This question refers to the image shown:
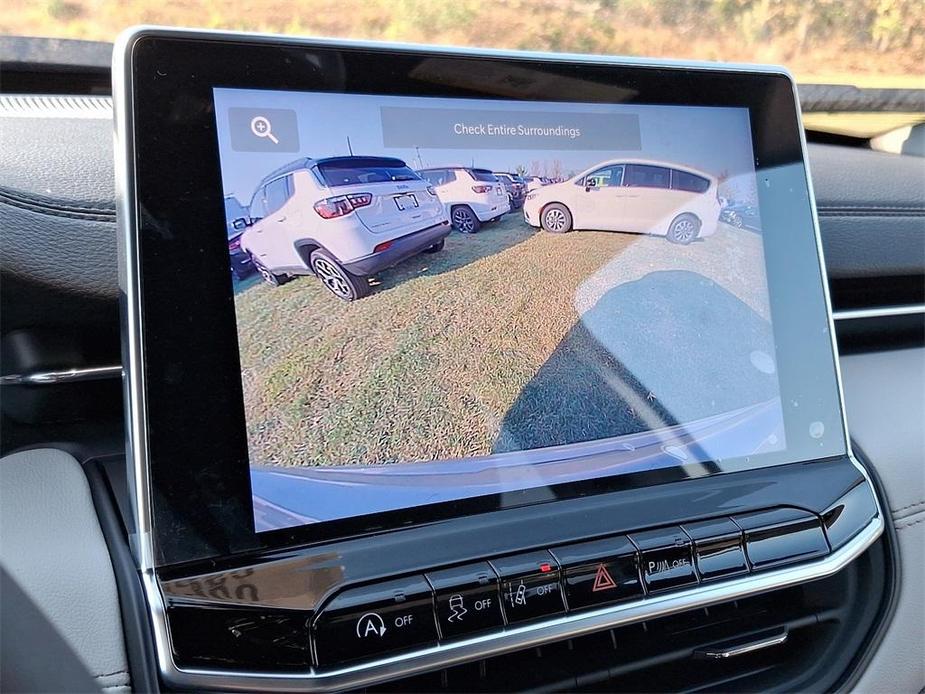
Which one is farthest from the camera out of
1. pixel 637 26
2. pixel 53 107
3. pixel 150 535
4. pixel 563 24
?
pixel 637 26

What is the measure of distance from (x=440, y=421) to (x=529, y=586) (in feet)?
0.63

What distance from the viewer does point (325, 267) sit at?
0.82 m

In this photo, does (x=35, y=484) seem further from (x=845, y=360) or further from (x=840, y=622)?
(x=845, y=360)

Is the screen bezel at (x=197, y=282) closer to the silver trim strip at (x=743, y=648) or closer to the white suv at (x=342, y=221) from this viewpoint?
the white suv at (x=342, y=221)

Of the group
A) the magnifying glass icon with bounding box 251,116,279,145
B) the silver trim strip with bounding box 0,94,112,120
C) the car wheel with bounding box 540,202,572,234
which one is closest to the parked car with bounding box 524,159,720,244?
the car wheel with bounding box 540,202,572,234

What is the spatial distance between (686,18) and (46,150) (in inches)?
84.3

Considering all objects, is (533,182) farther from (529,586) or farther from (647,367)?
Answer: (529,586)

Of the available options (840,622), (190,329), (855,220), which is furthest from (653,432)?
(855,220)

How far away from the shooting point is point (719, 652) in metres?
0.97

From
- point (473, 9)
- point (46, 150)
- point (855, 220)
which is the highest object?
point (473, 9)

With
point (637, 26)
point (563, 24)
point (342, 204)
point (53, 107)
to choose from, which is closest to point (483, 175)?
point (342, 204)

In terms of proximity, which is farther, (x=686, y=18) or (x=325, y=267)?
(x=686, y=18)

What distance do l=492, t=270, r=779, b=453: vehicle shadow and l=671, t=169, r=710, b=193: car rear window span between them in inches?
4.1

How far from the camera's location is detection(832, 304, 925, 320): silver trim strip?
1.31 meters
